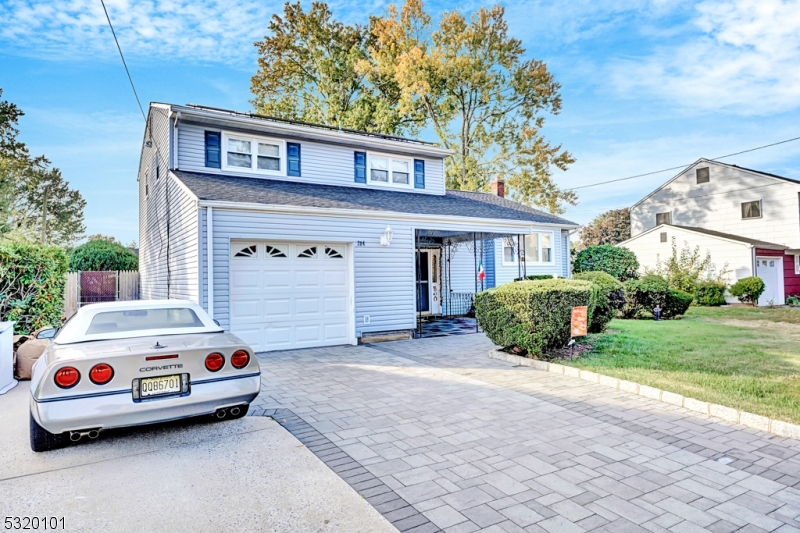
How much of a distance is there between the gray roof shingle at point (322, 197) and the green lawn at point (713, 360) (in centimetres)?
505

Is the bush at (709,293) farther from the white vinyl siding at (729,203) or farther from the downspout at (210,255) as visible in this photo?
the downspout at (210,255)

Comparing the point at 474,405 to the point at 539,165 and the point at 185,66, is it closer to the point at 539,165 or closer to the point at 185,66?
the point at 185,66

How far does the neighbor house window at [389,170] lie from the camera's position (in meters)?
14.0

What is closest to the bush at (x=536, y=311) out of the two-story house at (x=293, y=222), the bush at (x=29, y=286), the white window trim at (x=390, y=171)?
the two-story house at (x=293, y=222)

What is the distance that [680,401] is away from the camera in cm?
543

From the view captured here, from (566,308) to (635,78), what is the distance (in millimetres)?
13597

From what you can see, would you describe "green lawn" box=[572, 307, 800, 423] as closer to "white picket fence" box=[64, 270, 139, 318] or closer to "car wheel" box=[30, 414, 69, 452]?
"car wheel" box=[30, 414, 69, 452]

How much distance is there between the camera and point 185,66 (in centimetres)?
1460

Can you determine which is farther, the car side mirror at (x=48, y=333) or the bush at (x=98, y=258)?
the bush at (x=98, y=258)

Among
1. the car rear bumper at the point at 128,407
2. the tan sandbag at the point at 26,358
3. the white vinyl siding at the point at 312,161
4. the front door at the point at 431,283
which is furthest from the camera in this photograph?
the front door at the point at 431,283

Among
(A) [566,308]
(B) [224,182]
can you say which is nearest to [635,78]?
(A) [566,308]

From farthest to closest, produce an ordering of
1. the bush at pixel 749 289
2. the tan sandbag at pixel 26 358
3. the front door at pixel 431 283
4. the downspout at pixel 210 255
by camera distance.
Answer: the bush at pixel 749 289 → the front door at pixel 431 283 → the downspout at pixel 210 255 → the tan sandbag at pixel 26 358

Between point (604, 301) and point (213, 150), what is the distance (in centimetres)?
1030

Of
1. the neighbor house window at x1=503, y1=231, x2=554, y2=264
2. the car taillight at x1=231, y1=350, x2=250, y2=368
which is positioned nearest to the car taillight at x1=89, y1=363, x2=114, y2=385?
the car taillight at x1=231, y1=350, x2=250, y2=368
